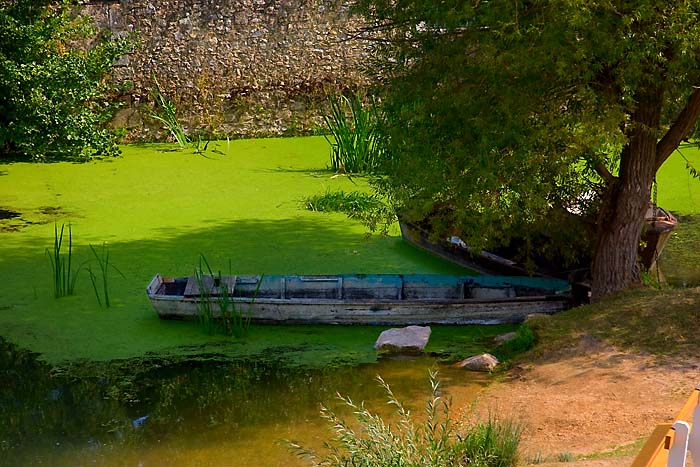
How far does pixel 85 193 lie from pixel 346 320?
481 centimetres

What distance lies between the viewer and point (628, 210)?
741cm

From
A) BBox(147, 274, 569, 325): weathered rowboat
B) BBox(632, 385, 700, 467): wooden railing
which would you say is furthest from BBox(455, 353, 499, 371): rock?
BBox(632, 385, 700, 467): wooden railing

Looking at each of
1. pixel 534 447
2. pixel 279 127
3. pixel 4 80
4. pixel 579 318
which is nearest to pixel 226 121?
pixel 279 127

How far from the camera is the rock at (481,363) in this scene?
682cm

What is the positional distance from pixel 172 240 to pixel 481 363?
3.91 meters

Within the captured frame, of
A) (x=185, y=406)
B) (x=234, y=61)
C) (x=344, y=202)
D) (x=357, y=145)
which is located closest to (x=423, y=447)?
(x=185, y=406)

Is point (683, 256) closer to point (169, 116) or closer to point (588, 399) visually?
point (588, 399)

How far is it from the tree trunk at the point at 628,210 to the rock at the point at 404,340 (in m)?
1.24

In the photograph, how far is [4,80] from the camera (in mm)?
12180

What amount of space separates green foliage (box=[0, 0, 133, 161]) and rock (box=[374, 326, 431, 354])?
6.45m

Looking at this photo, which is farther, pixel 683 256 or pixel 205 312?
pixel 683 256

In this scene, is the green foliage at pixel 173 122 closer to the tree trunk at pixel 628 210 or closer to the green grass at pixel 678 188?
the green grass at pixel 678 188

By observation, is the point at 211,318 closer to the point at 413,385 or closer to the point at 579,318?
the point at 413,385

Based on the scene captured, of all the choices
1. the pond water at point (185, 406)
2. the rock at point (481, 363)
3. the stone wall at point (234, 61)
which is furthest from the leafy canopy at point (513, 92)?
the stone wall at point (234, 61)
